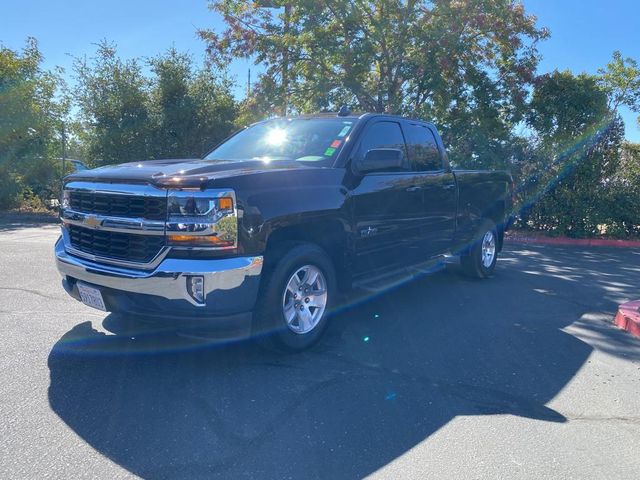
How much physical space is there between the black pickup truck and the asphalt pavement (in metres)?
0.51

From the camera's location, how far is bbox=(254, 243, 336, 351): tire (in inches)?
164

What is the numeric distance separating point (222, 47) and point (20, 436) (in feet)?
43.7

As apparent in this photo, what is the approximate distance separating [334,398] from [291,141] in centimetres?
276

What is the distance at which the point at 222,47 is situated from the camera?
14.8 metres

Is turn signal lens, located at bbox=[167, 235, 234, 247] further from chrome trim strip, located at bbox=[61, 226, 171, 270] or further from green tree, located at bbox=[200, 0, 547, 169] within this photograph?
green tree, located at bbox=[200, 0, 547, 169]

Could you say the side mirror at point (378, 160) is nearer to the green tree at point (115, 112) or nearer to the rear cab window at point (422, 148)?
the rear cab window at point (422, 148)

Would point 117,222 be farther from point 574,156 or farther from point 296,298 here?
point 574,156

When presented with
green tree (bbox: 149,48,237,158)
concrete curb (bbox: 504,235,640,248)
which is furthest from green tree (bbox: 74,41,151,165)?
concrete curb (bbox: 504,235,640,248)

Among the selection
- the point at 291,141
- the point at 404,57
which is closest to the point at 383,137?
the point at 291,141

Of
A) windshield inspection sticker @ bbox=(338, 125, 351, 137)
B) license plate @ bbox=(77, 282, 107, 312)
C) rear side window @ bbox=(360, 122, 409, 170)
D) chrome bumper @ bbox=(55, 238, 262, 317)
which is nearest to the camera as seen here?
chrome bumper @ bbox=(55, 238, 262, 317)

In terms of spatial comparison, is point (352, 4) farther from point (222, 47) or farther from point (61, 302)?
point (61, 302)

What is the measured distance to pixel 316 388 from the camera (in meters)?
3.95

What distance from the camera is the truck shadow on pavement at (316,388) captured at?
10.1ft

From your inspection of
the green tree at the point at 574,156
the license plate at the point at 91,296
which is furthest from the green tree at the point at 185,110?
the license plate at the point at 91,296
